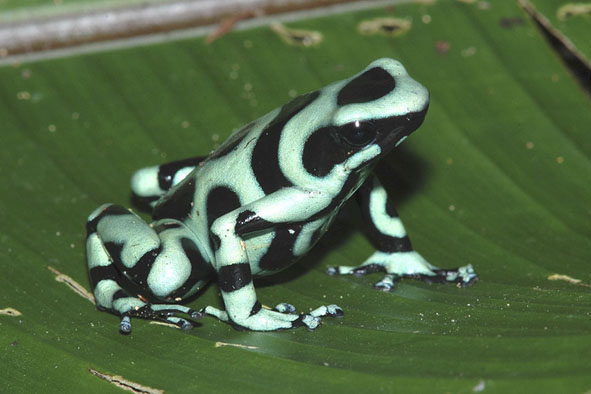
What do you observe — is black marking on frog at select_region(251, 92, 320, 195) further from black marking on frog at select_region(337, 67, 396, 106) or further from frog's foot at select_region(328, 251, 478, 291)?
frog's foot at select_region(328, 251, 478, 291)

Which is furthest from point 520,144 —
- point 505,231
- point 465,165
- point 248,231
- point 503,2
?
point 248,231

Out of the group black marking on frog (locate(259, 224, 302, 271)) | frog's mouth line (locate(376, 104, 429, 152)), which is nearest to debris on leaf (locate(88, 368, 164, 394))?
black marking on frog (locate(259, 224, 302, 271))

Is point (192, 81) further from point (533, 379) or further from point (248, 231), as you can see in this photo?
point (533, 379)

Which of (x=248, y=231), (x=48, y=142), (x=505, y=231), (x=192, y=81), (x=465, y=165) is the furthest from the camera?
(x=192, y=81)

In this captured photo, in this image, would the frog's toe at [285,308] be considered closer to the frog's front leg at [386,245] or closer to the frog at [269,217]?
the frog at [269,217]

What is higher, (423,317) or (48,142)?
(48,142)
